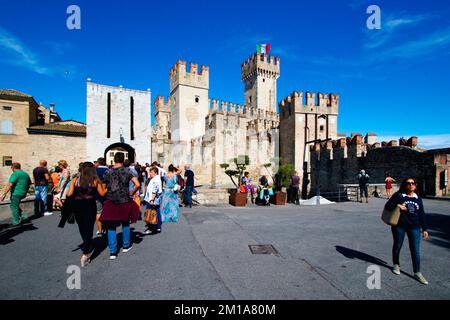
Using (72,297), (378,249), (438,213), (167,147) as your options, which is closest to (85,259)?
(72,297)

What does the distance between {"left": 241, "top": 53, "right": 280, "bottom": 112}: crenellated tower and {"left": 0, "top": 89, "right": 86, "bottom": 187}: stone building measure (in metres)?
36.0

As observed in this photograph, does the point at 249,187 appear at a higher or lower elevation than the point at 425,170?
lower

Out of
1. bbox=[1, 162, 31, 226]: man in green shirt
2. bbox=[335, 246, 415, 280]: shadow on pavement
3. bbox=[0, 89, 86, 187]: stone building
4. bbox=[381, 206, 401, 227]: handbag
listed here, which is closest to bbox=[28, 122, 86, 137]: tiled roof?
bbox=[0, 89, 86, 187]: stone building

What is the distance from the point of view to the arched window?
811 inches

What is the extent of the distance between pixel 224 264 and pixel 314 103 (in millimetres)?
25109

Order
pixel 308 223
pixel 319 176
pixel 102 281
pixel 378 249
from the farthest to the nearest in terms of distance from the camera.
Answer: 1. pixel 319 176
2. pixel 308 223
3. pixel 378 249
4. pixel 102 281

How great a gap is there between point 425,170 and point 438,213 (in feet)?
20.3

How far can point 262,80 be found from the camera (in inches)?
1924

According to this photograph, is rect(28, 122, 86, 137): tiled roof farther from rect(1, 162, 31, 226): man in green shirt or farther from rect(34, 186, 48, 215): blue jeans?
rect(1, 162, 31, 226): man in green shirt

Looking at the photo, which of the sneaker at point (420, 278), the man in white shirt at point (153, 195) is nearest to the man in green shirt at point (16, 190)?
the man in white shirt at point (153, 195)

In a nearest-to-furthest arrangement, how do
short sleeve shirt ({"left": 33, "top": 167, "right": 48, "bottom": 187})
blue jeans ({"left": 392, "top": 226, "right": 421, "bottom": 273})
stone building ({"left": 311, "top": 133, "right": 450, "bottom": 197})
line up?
blue jeans ({"left": 392, "top": 226, "right": 421, "bottom": 273}) < short sleeve shirt ({"left": 33, "top": 167, "right": 48, "bottom": 187}) < stone building ({"left": 311, "top": 133, "right": 450, "bottom": 197})

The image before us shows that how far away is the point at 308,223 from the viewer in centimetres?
729

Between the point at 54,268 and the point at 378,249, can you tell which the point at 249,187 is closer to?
the point at 378,249
